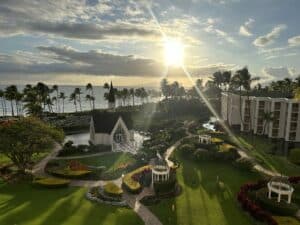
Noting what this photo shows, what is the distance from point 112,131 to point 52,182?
73.4 feet

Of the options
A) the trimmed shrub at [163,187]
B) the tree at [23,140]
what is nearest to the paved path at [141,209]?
the trimmed shrub at [163,187]

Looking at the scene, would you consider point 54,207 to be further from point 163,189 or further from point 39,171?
point 39,171

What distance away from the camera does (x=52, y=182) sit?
3822cm

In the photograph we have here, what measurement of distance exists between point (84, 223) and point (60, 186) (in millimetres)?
12216

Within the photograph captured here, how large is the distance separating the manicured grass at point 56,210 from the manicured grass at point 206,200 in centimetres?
453

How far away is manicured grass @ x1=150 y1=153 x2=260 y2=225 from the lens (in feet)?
94.5

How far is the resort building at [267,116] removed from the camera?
2509 inches

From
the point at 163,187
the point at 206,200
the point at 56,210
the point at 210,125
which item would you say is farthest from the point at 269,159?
the point at 210,125

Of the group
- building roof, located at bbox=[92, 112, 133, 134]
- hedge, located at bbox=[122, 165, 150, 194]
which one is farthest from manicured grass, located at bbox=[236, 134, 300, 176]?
building roof, located at bbox=[92, 112, 133, 134]

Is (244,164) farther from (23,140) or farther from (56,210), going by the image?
(23,140)

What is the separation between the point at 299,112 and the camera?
63188 mm

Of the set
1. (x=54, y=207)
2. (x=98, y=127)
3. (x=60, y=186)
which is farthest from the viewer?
(x=98, y=127)

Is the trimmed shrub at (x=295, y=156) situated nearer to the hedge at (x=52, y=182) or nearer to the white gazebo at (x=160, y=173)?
the white gazebo at (x=160, y=173)

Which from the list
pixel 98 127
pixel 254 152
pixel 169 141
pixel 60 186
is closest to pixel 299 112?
pixel 254 152
